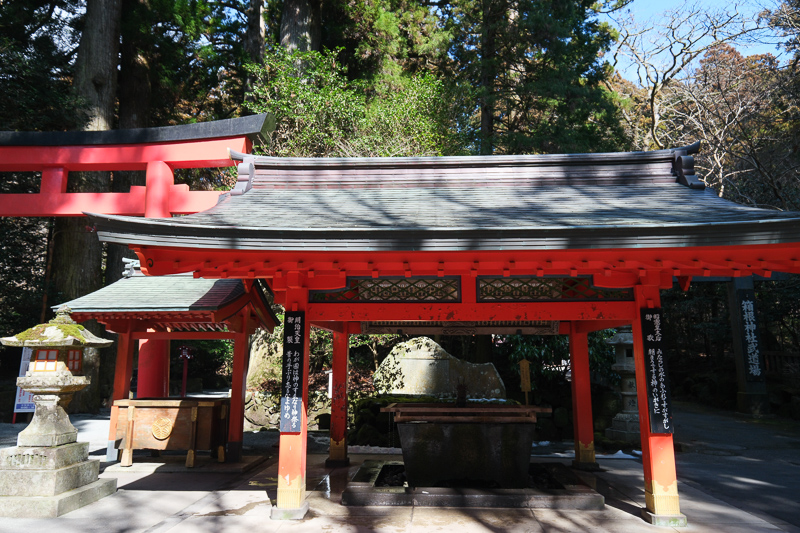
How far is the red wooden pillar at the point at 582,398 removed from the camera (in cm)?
734

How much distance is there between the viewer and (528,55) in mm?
16781

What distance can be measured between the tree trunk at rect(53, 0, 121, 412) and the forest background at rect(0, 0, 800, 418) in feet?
0.14

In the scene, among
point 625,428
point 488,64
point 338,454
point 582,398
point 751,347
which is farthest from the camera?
point 488,64

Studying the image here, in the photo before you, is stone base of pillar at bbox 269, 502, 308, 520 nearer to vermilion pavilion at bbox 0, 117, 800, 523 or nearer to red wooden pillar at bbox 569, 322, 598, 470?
vermilion pavilion at bbox 0, 117, 800, 523

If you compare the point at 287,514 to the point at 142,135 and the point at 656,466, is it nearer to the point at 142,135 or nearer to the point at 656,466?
the point at 656,466

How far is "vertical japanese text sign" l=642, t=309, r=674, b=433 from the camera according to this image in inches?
199

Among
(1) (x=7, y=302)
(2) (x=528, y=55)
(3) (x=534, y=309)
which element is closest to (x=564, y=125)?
(2) (x=528, y=55)

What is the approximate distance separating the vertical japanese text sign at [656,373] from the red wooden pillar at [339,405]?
424 centimetres

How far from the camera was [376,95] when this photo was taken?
1409 centimetres

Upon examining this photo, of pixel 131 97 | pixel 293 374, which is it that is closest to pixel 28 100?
pixel 131 97

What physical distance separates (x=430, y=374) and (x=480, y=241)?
25.1 ft

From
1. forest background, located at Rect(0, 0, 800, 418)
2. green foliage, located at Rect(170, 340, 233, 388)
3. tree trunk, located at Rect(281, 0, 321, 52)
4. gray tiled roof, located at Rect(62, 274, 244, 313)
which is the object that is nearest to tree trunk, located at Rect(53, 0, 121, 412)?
forest background, located at Rect(0, 0, 800, 418)

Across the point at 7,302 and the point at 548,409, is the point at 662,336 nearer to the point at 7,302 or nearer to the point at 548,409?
the point at 548,409

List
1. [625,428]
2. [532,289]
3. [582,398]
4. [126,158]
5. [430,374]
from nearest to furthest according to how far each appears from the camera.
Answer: [532,289] < [582,398] < [126,158] < [625,428] < [430,374]
